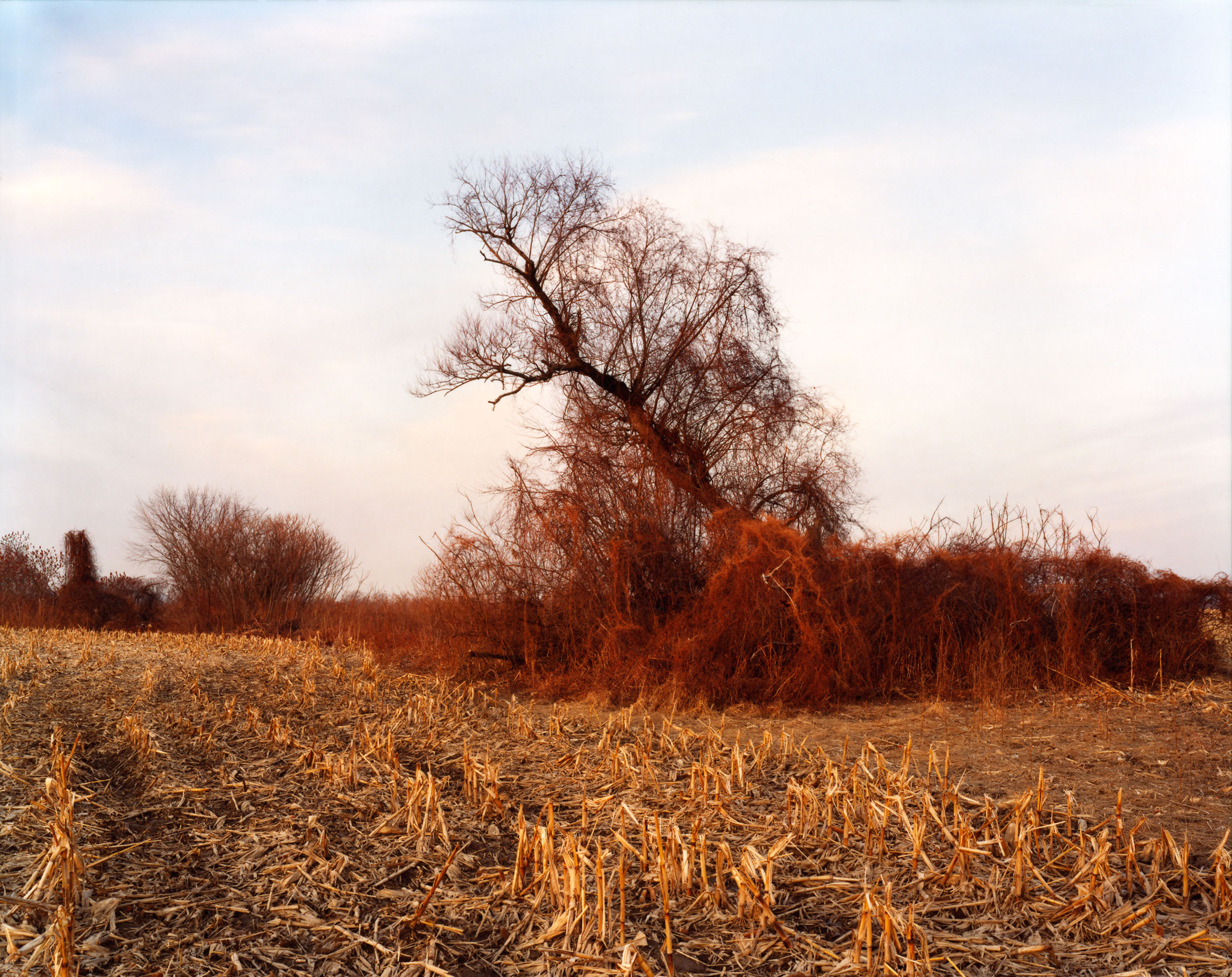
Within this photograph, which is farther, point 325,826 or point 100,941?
point 325,826

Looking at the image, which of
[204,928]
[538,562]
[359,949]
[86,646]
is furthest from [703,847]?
[86,646]

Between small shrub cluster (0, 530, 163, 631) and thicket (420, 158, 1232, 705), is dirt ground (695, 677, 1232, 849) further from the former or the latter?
small shrub cluster (0, 530, 163, 631)

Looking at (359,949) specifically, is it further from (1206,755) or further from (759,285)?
(759,285)

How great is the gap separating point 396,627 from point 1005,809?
44.2ft

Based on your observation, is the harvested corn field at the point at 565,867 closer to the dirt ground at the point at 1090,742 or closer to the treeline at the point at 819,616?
the dirt ground at the point at 1090,742

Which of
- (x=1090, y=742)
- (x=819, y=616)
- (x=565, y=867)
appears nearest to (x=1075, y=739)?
(x=1090, y=742)

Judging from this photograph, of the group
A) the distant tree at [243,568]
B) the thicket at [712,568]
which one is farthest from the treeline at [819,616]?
the distant tree at [243,568]

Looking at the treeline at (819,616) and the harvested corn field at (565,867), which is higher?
the treeline at (819,616)

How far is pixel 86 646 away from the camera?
499 inches

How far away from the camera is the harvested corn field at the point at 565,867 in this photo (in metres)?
3.13

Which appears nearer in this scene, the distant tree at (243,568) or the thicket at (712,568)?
the thicket at (712,568)

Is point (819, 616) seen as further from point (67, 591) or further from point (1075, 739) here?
point (67, 591)

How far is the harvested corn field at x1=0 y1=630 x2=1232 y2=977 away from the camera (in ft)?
10.3

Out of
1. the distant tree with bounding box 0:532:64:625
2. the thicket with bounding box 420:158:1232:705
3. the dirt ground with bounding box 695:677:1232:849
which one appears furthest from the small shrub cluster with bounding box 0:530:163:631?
the dirt ground with bounding box 695:677:1232:849
